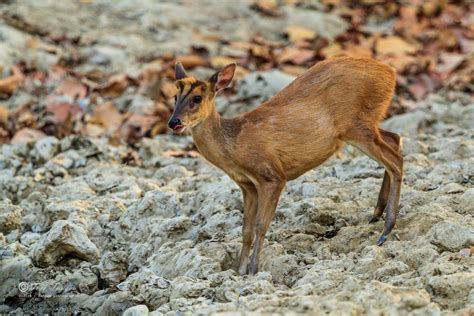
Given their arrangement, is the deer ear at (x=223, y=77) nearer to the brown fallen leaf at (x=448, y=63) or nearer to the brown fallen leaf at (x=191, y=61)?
the brown fallen leaf at (x=191, y=61)

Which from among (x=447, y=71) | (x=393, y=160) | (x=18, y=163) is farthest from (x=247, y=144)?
(x=447, y=71)

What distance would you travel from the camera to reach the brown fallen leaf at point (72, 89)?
12258 millimetres

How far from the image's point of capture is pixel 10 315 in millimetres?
7223

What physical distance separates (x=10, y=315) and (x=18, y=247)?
90cm

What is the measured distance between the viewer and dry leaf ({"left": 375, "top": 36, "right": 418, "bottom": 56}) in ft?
46.3

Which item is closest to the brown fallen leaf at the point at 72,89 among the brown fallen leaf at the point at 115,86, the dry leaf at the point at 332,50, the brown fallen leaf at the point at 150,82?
the brown fallen leaf at the point at 115,86

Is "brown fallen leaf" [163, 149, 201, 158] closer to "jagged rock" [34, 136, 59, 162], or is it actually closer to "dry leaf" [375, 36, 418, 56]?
"jagged rock" [34, 136, 59, 162]

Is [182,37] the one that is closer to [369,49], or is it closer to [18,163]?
[369,49]

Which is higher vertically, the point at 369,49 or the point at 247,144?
the point at 247,144

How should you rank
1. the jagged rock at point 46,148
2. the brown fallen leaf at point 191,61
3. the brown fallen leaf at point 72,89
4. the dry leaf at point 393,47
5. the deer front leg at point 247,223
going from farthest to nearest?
the dry leaf at point 393,47 < the brown fallen leaf at point 191,61 < the brown fallen leaf at point 72,89 < the jagged rock at point 46,148 < the deer front leg at point 247,223

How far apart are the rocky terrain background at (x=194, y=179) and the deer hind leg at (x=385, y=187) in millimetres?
135

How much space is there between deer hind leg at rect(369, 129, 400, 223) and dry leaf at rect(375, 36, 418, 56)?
20.7 ft

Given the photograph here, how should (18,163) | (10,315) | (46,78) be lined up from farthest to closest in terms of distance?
(46,78) < (18,163) < (10,315)

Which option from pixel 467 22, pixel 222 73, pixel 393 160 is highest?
pixel 222 73
